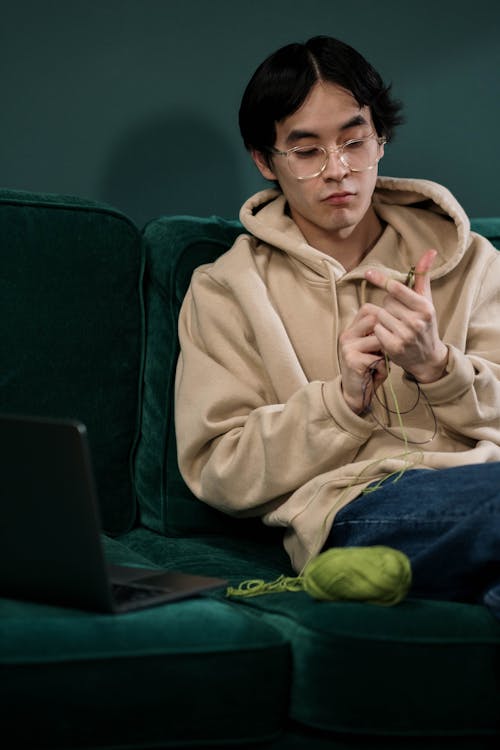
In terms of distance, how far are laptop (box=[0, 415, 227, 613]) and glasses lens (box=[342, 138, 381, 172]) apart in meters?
0.91

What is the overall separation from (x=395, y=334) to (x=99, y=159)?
3.67 feet

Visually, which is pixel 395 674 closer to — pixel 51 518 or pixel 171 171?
pixel 51 518

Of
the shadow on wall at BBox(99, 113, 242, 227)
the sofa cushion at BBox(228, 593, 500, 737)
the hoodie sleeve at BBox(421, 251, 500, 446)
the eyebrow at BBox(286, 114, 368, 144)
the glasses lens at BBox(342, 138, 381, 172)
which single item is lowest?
the sofa cushion at BBox(228, 593, 500, 737)

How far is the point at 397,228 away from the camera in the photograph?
2.16 metres

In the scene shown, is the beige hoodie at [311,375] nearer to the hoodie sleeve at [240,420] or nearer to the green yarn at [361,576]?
the hoodie sleeve at [240,420]

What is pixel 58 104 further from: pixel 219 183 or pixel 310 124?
pixel 310 124

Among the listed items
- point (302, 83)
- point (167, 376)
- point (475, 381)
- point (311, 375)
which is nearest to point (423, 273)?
point (475, 381)

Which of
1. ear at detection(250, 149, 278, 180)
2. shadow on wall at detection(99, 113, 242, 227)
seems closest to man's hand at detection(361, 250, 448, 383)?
ear at detection(250, 149, 278, 180)

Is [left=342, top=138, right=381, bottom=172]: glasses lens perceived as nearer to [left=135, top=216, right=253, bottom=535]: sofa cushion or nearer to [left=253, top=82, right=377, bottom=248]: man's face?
[left=253, top=82, right=377, bottom=248]: man's face

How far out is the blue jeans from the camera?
5.21ft

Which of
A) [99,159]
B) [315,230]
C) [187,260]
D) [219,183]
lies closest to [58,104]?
[99,159]

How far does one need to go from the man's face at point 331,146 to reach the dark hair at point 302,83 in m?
0.02

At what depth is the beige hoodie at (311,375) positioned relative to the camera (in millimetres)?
1854

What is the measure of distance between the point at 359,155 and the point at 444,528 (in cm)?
75
